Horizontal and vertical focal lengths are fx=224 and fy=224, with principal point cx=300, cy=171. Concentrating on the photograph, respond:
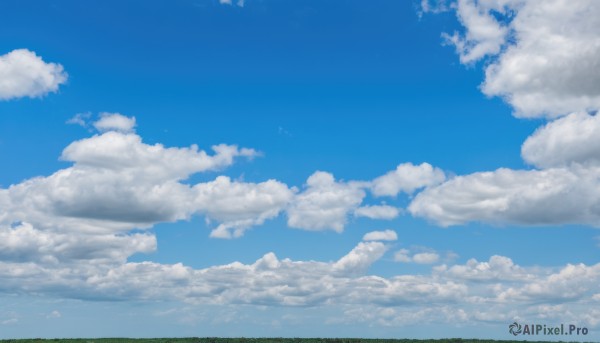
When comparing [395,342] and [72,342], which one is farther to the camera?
[395,342]

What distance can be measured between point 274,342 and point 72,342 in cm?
2642

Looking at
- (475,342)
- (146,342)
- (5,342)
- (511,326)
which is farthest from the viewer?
(511,326)

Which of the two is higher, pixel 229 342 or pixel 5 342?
pixel 5 342

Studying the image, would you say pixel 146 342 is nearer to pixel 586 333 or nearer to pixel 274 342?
pixel 274 342

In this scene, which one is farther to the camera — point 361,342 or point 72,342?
point 361,342

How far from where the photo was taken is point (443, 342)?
33438mm

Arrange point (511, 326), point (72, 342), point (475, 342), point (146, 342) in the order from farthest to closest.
Result: point (511, 326), point (475, 342), point (146, 342), point (72, 342)

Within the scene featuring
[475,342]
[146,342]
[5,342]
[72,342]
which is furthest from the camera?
[475,342]

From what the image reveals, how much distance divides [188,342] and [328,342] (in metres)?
20.0

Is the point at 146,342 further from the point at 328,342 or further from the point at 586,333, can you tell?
the point at 586,333

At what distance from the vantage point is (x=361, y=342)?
33.2 meters

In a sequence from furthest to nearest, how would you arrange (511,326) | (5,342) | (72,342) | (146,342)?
1. (511,326)
2. (146,342)
3. (72,342)
4. (5,342)

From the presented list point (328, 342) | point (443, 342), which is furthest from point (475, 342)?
point (328, 342)

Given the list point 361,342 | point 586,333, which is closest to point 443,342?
point 361,342
